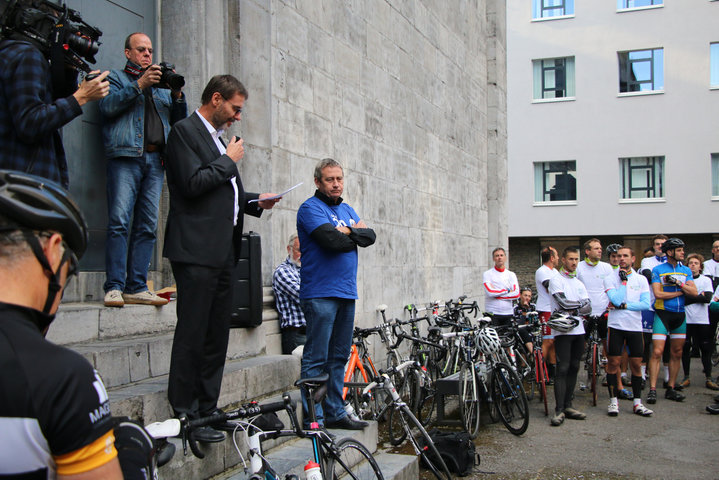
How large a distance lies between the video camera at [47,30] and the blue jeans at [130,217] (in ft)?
3.35

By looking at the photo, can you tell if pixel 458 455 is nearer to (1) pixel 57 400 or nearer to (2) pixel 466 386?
(2) pixel 466 386

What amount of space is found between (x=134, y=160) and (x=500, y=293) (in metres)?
7.16

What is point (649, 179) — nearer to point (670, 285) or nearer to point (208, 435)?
point (670, 285)

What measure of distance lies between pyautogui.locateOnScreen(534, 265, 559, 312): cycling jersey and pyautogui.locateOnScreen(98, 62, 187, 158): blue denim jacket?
5.88m

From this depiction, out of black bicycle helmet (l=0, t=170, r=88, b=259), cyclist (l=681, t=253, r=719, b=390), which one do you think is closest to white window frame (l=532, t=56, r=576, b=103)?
Answer: cyclist (l=681, t=253, r=719, b=390)

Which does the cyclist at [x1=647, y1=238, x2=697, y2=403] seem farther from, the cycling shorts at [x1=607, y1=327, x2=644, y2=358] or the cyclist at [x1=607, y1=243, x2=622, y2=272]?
the cycling shorts at [x1=607, y1=327, x2=644, y2=358]

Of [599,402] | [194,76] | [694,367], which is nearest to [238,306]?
[194,76]


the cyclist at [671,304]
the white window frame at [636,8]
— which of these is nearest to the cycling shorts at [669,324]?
the cyclist at [671,304]

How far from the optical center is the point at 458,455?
650 centimetres

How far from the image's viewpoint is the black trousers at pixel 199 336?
404 cm

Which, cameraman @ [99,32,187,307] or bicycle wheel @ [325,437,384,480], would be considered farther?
cameraman @ [99,32,187,307]

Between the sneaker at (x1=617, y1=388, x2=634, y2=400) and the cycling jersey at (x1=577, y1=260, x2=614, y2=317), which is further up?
the cycling jersey at (x1=577, y1=260, x2=614, y2=317)

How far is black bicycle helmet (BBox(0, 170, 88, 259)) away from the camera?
150cm

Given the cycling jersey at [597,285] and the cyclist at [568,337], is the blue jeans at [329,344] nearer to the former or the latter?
the cyclist at [568,337]
